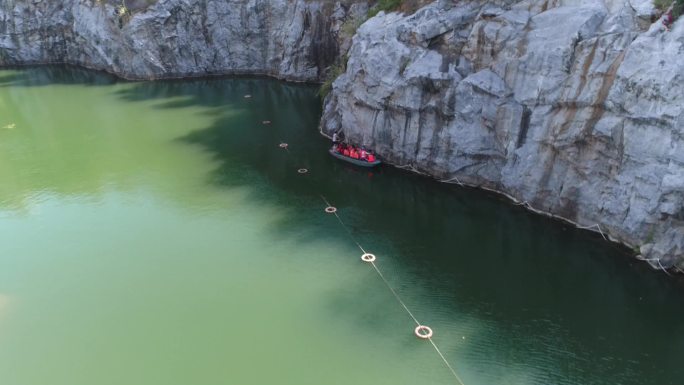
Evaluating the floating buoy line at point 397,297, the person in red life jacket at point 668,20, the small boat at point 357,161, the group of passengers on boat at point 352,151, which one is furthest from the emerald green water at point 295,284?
the person in red life jacket at point 668,20

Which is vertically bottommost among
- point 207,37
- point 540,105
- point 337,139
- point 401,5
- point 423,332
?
point 423,332

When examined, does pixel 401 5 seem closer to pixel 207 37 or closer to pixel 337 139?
pixel 337 139

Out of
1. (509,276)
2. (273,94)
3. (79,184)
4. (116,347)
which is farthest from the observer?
(273,94)

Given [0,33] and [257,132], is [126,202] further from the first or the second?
[0,33]

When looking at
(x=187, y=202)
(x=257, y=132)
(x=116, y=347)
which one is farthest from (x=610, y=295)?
(x=257, y=132)

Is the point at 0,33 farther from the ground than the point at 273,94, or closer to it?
farther from the ground

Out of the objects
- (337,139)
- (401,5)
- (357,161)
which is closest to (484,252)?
(357,161)

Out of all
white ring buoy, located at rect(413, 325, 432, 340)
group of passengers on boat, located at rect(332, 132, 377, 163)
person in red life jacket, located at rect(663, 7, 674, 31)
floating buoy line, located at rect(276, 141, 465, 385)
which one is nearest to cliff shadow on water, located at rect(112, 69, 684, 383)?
floating buoy line, located at rect(276, 141, 465, 385)
